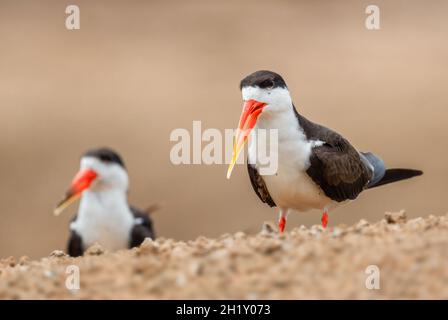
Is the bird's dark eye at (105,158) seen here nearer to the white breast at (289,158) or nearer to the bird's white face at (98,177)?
the bird's white face at (98,177)

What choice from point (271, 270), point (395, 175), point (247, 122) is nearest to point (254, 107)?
point (247, 122)

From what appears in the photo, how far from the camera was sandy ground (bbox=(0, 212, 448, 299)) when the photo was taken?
5.86m

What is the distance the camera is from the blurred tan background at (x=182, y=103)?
683 inches

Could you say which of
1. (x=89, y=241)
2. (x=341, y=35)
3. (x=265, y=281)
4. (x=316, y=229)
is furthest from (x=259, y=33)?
(x=265, y=281)

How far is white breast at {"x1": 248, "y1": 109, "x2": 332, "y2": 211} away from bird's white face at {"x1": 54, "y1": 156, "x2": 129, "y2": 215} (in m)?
2.54

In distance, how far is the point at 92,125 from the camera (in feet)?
66.1

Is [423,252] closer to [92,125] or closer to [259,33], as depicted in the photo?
[92,125]

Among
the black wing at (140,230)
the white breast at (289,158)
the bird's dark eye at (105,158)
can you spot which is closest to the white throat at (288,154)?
the white breast at (289,158)

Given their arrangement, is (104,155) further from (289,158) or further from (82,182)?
(289,158)

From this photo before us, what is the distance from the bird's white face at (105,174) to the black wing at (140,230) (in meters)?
0.31

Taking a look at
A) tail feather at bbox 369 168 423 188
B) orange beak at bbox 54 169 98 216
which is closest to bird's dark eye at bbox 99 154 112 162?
orange beak at bbox 54 169 98 216

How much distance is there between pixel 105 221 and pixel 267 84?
288 centimetres

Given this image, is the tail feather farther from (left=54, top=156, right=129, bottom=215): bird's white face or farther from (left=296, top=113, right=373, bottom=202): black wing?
(left=54, top=156, right=129, bottom=215): bird's white face

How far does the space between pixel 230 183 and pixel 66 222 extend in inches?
107
